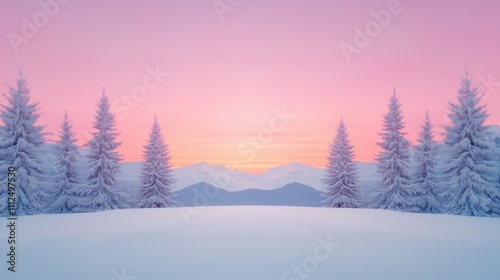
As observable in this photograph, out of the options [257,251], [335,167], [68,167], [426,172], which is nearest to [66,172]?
[68,167]

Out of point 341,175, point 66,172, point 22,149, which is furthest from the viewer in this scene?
point 341,175

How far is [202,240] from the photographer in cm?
807

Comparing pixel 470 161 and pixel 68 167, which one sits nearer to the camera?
pixel 470 161

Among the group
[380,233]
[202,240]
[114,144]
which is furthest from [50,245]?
[114,144]

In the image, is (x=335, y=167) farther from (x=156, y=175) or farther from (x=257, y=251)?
(x=257, y=251)

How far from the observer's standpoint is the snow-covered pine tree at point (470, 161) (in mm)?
26344

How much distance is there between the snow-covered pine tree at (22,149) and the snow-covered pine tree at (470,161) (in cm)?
3216

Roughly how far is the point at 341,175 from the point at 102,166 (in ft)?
71.4

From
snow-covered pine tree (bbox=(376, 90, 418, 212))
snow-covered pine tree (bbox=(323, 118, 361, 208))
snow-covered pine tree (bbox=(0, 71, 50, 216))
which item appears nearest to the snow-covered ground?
snow-covered pine tree (bbox=(0, 71, 50, 216))

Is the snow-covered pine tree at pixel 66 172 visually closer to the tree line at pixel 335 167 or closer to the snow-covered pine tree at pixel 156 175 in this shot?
the tree line at pixel 335 167

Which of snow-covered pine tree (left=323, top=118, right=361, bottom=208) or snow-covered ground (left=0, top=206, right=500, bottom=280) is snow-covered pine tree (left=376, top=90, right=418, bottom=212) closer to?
snow-covered pine tree (left=323, top=118, right=361, bottom=208)

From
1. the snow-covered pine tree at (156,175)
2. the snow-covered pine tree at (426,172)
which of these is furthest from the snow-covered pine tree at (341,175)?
the snow-covered pine tree at (156,175)

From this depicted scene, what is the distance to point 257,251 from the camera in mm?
6977

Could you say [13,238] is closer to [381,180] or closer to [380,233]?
[380,233]
